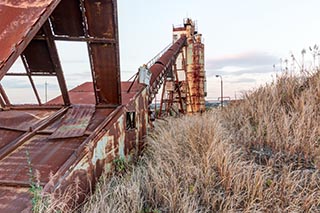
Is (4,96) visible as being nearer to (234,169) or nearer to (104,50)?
(104,50)

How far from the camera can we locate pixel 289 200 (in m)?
2.96

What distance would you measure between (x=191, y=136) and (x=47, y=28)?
8.01 feet

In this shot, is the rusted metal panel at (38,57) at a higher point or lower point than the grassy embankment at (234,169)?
higher

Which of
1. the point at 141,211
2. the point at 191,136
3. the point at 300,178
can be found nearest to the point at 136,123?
the point at 191,136

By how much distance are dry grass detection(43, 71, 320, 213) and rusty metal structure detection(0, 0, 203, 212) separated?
0.39m

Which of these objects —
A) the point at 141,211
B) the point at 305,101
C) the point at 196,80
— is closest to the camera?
the point at 141,211

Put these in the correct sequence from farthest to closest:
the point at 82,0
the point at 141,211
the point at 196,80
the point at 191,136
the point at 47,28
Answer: the point at 196,80 < the point at 191,136 < the point at 47,28 < the point at 82,0 < the point at 141,211

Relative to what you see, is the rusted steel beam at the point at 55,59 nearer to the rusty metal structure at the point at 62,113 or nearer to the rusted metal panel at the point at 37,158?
the rusty metal structure at the point at 62,113

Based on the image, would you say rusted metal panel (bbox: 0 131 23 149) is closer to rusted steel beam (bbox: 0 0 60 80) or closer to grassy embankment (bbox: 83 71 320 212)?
grassy embankment (bbox: 83 71 320 212)

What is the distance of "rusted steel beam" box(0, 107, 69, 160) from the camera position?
325 cm

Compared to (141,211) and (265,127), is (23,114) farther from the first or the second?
(265,127)

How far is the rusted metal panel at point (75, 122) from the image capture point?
360cm

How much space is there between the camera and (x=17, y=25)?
2074mm

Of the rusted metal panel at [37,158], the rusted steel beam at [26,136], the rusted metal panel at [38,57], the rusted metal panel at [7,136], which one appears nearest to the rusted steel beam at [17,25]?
the rusted metal panel at [37,158]
